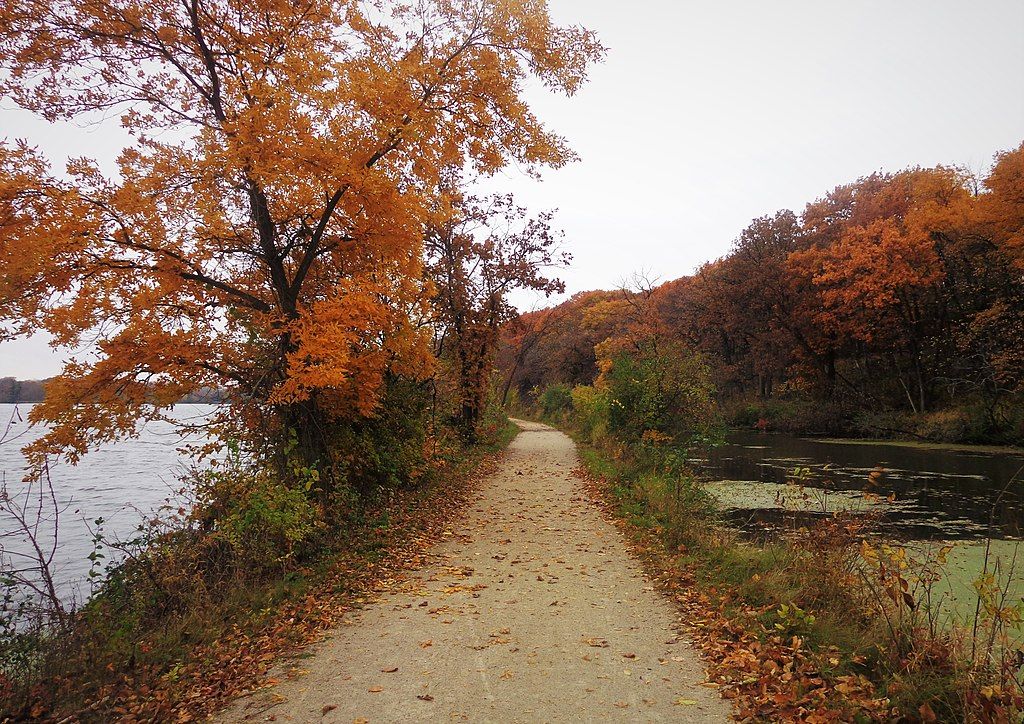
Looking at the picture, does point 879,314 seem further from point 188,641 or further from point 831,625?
point 188,641

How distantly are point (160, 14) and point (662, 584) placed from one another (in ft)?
30.9

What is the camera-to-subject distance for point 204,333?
302 inches

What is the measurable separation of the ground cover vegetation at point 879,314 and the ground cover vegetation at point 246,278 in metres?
11.0

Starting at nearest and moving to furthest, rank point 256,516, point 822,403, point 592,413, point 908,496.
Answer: point 256,516, point 908,496, point 592,413, point 822,403

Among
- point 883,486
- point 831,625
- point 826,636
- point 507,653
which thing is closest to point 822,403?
point 883,486

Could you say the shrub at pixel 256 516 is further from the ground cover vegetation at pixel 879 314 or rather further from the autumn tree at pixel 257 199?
the ground cover vegetation at pixel 879 314

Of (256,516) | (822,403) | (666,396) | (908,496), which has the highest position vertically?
(666,396)

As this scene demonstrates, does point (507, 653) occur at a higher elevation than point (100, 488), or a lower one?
lower

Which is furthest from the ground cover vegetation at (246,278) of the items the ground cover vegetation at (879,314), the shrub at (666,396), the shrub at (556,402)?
the shrub at (556,402)

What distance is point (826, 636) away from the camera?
4461mm

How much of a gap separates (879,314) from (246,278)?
31302 millimetres

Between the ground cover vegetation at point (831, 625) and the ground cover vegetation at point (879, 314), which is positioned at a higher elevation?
the ground cover vegetation at point (879, 314)

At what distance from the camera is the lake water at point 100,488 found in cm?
816

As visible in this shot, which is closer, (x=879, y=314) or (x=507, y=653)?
(x=507, y=653)
